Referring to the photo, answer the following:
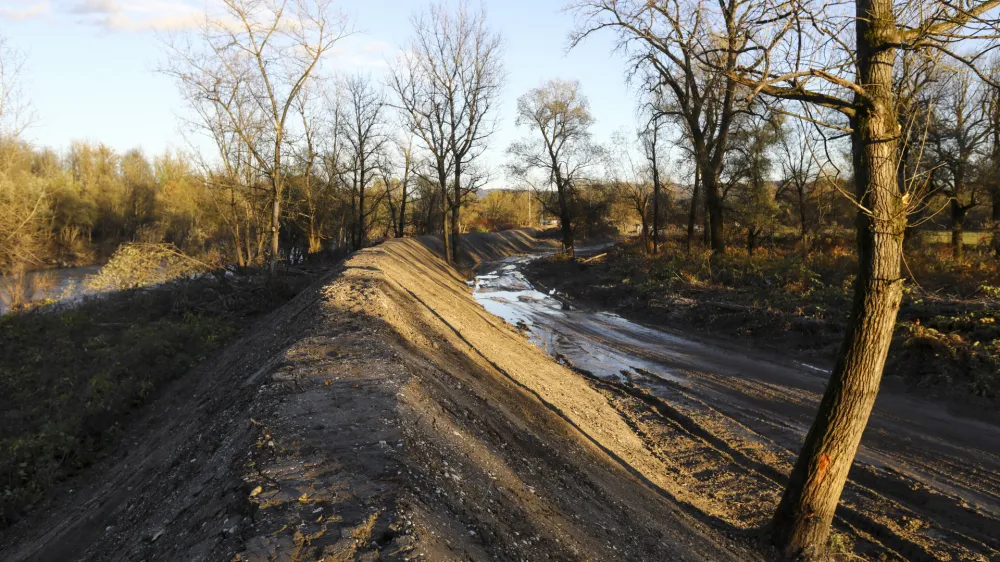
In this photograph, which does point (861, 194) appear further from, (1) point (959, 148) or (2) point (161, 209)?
(2) point (161, 209)

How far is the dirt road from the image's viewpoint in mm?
6082

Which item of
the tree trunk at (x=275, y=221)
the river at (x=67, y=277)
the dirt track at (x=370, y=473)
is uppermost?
the tree trunk at (x=275, y=221)

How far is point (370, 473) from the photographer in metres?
4.07

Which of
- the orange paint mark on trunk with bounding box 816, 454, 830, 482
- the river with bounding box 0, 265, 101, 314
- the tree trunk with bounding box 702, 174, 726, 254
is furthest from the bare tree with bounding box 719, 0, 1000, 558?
the river with bounding box 0, 265, 101, 314

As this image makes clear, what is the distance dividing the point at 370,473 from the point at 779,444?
23.5 feet

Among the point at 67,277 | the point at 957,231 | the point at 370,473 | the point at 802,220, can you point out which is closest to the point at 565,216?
the point at 802,220

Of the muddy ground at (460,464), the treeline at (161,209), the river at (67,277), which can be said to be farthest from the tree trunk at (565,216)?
the river at (67,277)

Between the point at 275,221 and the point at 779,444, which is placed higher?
the point at 275,221

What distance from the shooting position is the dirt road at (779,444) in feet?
20.0

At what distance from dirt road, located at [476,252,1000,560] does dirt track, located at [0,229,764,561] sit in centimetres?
80

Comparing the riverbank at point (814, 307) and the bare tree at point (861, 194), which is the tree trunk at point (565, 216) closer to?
the riverbank at point (814, 307)

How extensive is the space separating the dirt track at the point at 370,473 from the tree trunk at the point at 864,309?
80 cm

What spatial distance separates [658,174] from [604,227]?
2196 cm

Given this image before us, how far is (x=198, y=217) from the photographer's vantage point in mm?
38531
